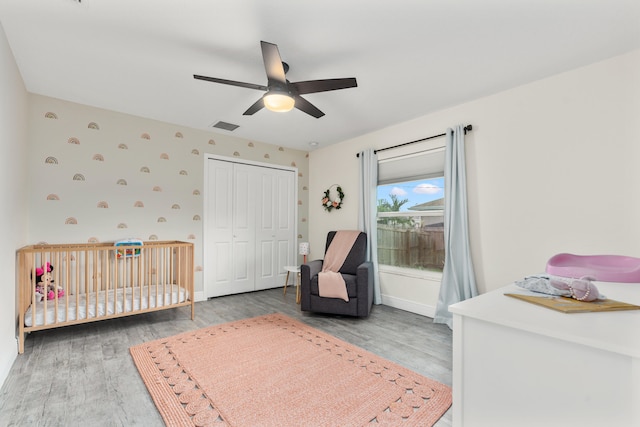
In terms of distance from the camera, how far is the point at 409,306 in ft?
12.0

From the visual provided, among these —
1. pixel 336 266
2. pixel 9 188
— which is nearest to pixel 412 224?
pixel 336 266

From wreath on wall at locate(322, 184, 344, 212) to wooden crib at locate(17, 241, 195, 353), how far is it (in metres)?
2.15

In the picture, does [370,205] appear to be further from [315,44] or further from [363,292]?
[315,44]

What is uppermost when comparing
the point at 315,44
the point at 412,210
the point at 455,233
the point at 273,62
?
the point at 315,44

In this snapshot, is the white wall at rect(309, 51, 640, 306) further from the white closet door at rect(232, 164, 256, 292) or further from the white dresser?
the white closet door at rect(232, 164, 256, 292)

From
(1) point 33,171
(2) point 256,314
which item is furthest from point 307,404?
(1) point 33,171

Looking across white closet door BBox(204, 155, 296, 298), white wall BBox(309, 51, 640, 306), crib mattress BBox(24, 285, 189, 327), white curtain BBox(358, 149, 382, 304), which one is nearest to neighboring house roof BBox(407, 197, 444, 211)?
white wall BBox(309, 51, 640, 306)

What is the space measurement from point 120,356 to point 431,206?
3.44m

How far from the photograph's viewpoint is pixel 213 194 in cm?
429

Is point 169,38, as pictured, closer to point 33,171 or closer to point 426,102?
point 33,171

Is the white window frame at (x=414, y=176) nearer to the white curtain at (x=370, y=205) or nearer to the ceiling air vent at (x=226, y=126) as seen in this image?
the white curtain at (x=370, y=205)

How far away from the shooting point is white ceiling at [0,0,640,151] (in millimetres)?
1808

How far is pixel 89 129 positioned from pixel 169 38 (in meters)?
→ 2.01

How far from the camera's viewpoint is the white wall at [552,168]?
2254mm
